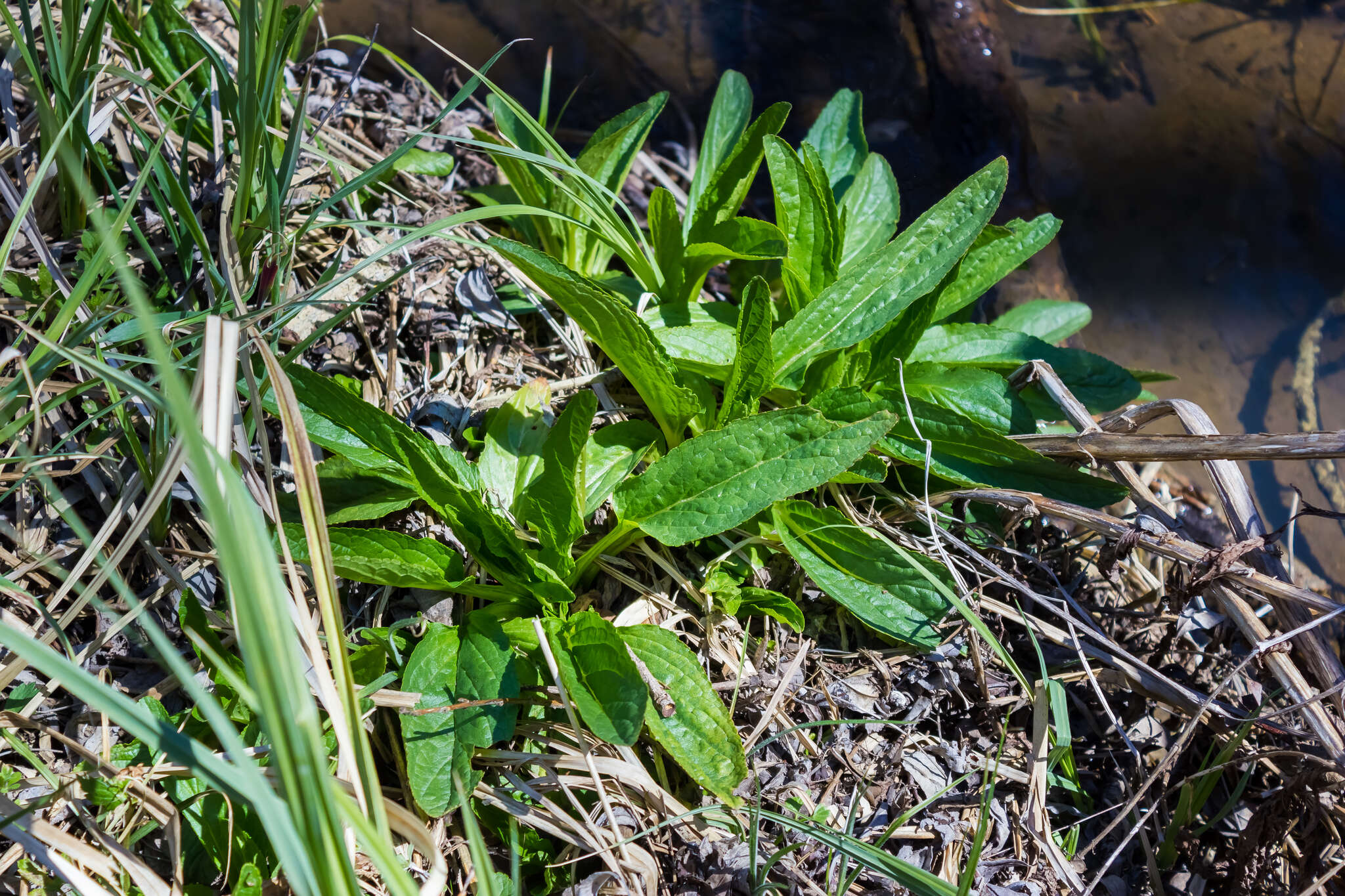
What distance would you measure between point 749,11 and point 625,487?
2.13 meters

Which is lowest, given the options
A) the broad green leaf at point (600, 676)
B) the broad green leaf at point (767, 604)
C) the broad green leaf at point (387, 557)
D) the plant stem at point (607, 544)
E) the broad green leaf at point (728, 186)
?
the broad green leaf at point (767, 604)

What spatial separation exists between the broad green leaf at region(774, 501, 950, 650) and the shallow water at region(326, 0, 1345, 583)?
1401 mm

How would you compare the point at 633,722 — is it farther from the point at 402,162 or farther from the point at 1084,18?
the point at 1084,18

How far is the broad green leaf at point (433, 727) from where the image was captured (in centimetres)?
119

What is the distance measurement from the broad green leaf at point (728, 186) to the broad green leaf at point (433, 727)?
3.46 feet

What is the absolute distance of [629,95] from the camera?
2641 mm

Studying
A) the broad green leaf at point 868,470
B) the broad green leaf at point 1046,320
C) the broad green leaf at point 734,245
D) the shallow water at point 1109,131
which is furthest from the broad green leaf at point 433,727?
the shallow water at point 1109,131

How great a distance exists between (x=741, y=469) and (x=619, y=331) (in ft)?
1.16

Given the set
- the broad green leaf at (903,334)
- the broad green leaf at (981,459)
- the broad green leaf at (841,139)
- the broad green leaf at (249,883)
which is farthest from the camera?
the broad green leaf at (841,139)

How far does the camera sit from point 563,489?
4.67 ft

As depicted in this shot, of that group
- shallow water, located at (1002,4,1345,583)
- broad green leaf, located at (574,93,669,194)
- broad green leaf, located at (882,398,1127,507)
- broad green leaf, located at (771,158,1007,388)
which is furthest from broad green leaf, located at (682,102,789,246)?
shallow water, located at (1002,4,1345,583)

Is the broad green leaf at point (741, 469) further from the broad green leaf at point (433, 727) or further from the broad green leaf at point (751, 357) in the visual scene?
the broad green leaf at point (433, 727)

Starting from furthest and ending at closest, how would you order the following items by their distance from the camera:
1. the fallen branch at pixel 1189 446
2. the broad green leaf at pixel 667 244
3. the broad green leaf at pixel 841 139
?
the broad green leaf at pixel 841 139
the broad green leaf at pixel 667 244
the fallen branch at pixel 1189 446

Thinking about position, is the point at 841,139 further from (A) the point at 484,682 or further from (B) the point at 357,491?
(A) the point at 484,682
